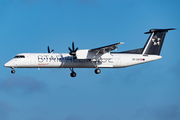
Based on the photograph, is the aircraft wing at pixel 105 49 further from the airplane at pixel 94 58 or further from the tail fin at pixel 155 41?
the tail fin at pixel 155 41

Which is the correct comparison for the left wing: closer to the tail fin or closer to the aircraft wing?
the aircraft wing

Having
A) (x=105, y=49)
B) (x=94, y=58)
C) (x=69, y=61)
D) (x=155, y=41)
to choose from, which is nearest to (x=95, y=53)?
(x=94, y=58)

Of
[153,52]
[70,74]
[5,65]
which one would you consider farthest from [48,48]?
[153,52]

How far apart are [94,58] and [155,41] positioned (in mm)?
8969

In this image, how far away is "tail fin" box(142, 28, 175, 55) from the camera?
37.6 meters

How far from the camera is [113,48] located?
33344 mm

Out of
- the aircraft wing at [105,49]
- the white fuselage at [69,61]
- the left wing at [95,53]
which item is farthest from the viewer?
the white fuselage at [69,61]

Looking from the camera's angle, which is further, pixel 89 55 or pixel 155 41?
pixel 155 41

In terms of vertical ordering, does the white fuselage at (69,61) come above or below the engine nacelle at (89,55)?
below

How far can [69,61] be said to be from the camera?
3434cm

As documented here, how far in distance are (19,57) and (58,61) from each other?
14.6 ft

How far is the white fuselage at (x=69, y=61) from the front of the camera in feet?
110

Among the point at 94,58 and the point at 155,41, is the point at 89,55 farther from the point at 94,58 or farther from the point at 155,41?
the point at 155,41

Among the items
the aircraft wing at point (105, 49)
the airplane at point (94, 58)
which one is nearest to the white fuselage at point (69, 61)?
the airplane at point (94, 58)
